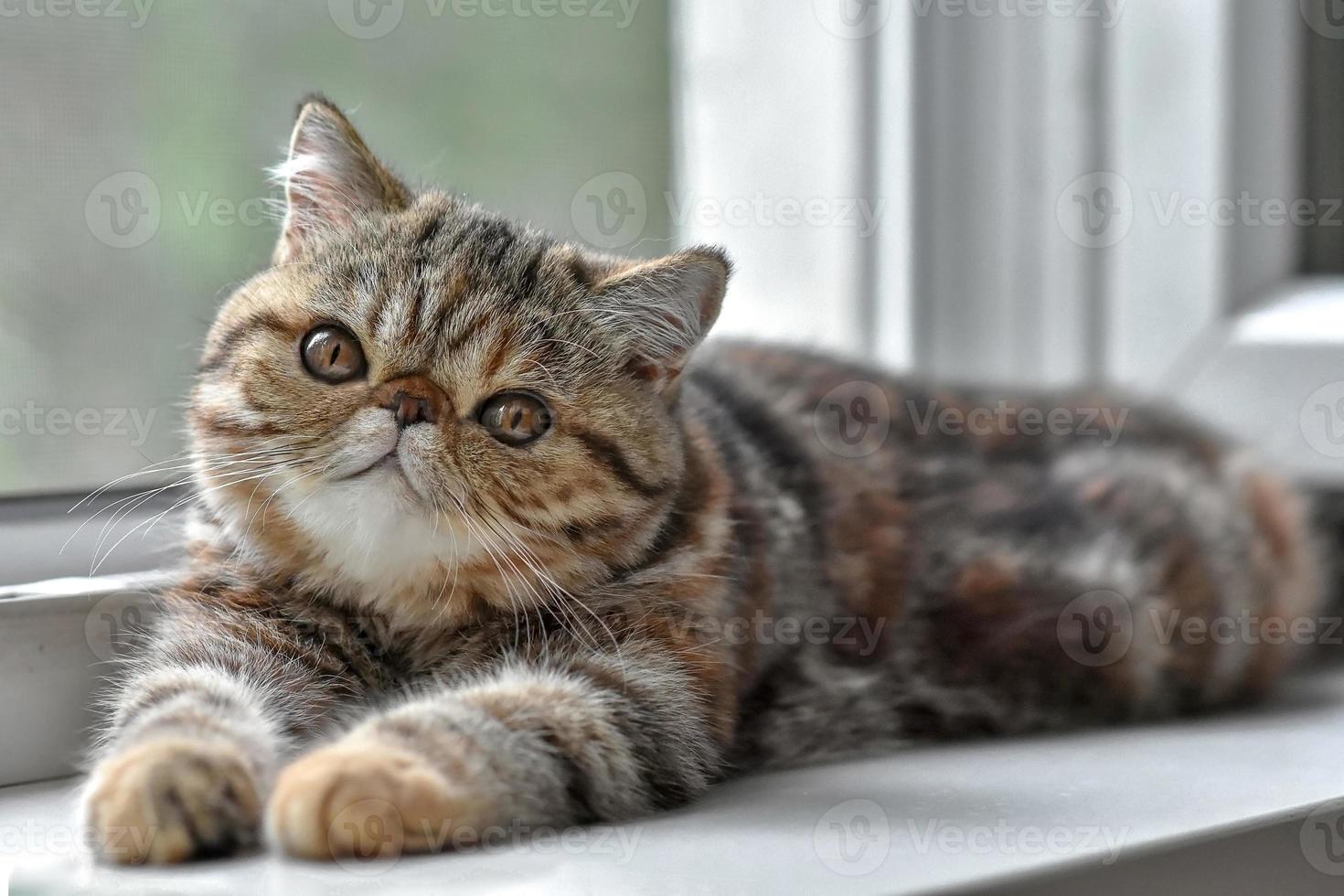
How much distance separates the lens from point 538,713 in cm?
112

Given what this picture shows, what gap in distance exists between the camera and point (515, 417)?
1.25 metres

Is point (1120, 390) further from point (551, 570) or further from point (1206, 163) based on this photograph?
point (551, 570)

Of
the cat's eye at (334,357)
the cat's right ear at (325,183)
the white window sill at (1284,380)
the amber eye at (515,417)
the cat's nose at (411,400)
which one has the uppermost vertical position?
the cat's right ear at (325,183)

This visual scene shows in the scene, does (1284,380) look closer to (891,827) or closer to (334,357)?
(891,827)

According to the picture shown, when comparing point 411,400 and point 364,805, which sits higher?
point 411,400

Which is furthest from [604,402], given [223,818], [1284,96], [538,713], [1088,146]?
[1284,96]

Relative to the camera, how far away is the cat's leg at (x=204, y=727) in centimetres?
100

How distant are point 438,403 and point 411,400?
3cm

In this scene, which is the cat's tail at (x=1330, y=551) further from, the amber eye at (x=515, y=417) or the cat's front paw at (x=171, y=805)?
the cat's front paw at (x=171, y=805)

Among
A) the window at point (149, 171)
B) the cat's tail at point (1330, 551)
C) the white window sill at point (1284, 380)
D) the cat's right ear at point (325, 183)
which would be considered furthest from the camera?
the white window sill at point (1284, 380)

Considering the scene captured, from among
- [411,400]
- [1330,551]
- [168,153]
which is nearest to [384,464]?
[411,400]

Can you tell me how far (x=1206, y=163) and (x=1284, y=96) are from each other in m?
0.18

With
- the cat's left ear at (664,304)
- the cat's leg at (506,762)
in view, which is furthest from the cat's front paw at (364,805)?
the cat's left ear at (664,304)

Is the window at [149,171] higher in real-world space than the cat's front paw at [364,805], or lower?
higher
